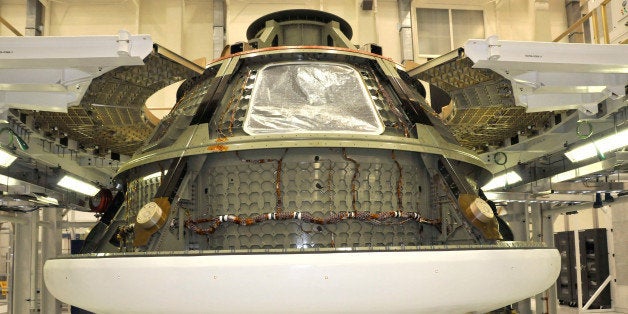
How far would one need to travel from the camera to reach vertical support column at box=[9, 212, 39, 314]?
11.7 meters

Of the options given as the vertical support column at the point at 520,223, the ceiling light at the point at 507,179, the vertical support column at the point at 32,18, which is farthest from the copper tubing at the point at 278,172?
the vertical support column at the point at 32,18

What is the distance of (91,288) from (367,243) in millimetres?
2000

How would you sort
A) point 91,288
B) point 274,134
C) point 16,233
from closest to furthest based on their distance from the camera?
point 91,288 → point 274,134 → point 16,233

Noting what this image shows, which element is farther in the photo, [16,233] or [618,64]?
[16,233]

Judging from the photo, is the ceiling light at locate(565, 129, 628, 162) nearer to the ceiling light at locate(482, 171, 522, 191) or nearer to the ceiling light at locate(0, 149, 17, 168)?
the ceiling light at locate(482, 171, 522, 191)

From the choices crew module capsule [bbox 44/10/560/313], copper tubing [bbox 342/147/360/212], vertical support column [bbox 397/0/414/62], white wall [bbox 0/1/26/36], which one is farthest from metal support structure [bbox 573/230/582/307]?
white wall [bbox 0/1/26/36]

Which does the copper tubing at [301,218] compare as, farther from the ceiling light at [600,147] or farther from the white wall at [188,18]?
the white wall at [188,18]

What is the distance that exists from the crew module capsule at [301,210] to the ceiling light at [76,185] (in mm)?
4634

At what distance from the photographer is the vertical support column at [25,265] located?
11.7 metres

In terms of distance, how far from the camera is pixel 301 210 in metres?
4.52

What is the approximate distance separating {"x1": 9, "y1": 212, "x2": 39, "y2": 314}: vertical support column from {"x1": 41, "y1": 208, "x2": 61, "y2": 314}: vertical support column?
293 millimetres

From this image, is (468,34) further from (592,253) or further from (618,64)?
(618,64)

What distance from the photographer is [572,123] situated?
26.1 feet

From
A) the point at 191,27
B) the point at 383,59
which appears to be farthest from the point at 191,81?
the point at 191,27
